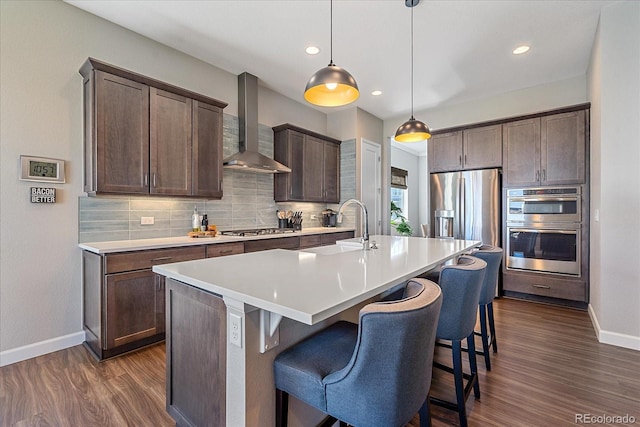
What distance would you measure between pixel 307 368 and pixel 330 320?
0.44 m

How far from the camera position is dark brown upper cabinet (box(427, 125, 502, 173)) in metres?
4.27

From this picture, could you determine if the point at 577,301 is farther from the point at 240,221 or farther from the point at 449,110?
the point at 240,221

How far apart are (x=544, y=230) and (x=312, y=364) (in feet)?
13.1

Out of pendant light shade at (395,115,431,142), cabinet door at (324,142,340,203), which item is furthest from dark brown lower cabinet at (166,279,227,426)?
cabinet door at (324,142,340,203)

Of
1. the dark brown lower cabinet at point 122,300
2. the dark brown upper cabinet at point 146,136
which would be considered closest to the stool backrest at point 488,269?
the dark brown lower cabinet at point 122,300

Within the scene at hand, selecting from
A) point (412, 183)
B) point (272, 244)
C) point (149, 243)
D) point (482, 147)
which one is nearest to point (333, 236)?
point (272, 244)

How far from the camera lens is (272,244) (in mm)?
3588

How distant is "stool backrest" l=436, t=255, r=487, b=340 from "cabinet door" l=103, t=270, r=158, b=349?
231cm

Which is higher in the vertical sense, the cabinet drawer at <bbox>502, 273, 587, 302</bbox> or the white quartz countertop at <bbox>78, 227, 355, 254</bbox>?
the white quartz countertop at <bbox>78, 227, 355, 254</bbox>

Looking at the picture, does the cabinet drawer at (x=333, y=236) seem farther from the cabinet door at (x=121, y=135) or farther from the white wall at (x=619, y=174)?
the white wall at (x=619, y=174)

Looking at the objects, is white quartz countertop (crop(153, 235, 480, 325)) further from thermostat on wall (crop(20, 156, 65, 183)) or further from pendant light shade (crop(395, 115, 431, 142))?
thermostat on wall (crop(20, 156, 65, 183))

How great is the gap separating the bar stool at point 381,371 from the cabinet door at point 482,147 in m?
3.86

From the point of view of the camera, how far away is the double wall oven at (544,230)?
145 inches

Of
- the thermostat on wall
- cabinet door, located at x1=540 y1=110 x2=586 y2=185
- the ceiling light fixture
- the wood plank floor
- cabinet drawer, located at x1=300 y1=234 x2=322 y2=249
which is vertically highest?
the ceiling light fixture
